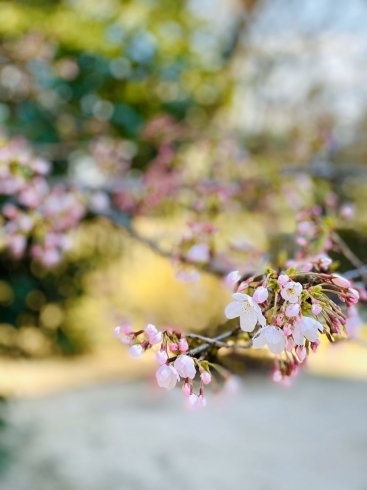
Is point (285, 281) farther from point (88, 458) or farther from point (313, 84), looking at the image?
point (313, 84)

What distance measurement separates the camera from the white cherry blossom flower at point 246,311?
76 cm

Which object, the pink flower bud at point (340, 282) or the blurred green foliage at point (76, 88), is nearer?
the pink flower bud at point (340, 282)

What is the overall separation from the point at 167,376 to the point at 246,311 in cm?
15

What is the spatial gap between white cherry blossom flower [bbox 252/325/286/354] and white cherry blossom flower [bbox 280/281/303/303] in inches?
1.8

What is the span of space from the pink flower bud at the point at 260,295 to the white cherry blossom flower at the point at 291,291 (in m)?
0.02

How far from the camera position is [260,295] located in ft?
2.55

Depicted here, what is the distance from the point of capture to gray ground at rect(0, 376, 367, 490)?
7.39 feet

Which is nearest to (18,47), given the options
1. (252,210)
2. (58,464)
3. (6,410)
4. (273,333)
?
(252,210)

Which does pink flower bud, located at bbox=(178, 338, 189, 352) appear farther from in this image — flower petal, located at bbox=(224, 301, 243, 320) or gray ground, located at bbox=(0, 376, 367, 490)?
gray ground, located at bbox=(0, 376, 367, 490)

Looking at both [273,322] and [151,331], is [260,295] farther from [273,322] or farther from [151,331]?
[151,331]

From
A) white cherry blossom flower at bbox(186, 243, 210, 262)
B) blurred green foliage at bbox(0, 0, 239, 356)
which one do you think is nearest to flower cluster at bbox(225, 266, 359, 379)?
white cherry blossom flower at bbox(186, 243, 210, 262)

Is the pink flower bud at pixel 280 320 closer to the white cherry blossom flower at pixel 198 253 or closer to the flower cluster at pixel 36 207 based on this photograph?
the white cherry blossom flower at pixel 198 253

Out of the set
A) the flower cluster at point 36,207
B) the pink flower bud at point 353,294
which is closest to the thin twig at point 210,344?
the pink flower bud at point 353,294

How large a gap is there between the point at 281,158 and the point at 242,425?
6.01 ft
